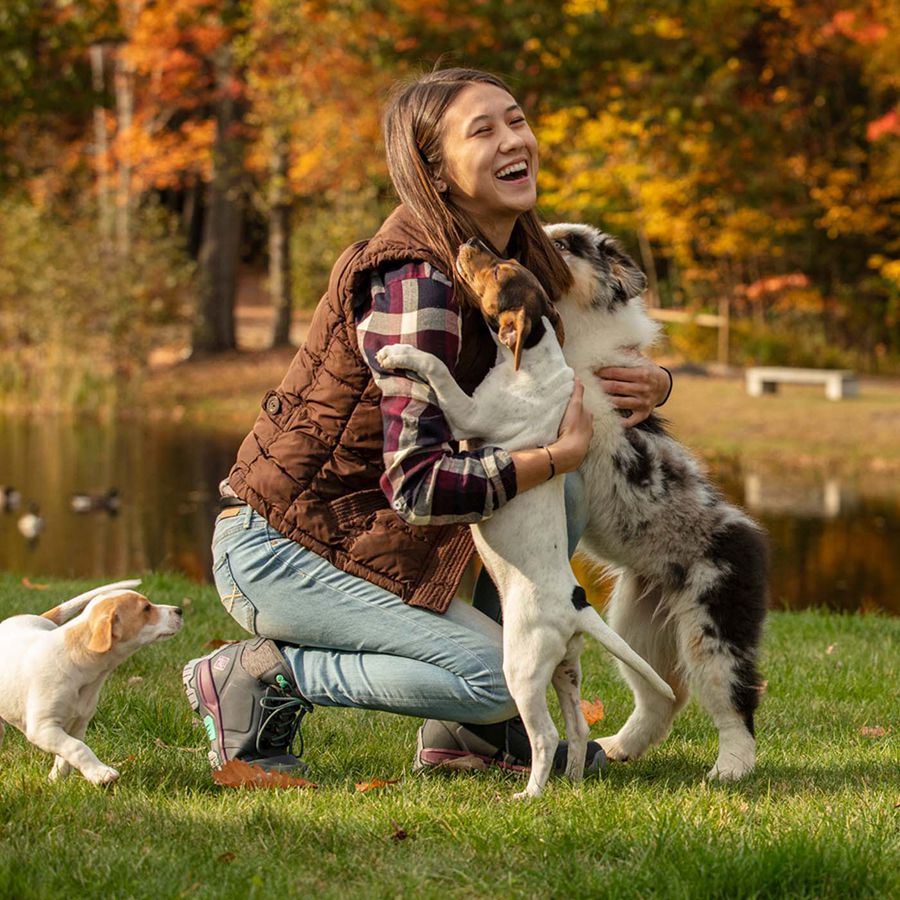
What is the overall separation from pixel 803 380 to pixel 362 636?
1453 centimetres

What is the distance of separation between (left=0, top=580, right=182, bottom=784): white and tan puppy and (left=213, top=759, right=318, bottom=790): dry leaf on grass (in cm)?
28

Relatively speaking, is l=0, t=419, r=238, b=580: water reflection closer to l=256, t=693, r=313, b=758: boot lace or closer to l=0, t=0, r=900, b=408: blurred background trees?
A: l=0, t=0, r=900, b=408: blurred background trees

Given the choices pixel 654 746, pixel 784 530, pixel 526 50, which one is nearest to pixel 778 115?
pixel 526 50

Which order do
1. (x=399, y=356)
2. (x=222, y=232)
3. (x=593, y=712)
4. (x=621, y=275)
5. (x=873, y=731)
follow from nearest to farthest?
1. (x=399, y=356)
2. (x=621, y=275)
3. (x=873, y=731)
4. (x=593, y=712)
5. (x=222, y=232)

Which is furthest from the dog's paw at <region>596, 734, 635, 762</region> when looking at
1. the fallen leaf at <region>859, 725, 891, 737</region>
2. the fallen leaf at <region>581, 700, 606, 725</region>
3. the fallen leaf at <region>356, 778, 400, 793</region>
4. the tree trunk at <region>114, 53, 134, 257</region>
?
the tree trunk at <region>114, 53, 134, 257</region>

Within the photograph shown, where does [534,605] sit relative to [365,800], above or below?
above

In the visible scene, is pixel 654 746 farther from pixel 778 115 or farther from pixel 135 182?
pixel 135 182

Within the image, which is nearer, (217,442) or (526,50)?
(217,442)

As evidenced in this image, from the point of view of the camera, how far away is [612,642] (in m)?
3.50

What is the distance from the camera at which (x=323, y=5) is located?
752 inches

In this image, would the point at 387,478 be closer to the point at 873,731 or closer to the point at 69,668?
the point at 69,668

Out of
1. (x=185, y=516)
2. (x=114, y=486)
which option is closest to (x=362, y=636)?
(x=185, y=516)

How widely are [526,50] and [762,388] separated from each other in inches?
215

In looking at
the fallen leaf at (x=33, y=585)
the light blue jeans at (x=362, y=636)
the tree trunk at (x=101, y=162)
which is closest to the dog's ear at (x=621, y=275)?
the light blue jeans at (x=362, y=636)
